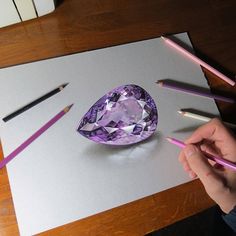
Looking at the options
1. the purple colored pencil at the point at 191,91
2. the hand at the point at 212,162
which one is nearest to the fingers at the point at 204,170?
the hand at the point at 212,162

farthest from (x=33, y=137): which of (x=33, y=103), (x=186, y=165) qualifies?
(x=186, y=165)

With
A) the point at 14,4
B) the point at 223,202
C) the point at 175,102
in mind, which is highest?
the point at 14,4

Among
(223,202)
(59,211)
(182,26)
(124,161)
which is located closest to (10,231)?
(59,211)

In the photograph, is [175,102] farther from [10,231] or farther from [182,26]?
[10,231]

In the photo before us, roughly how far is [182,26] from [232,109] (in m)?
0.18

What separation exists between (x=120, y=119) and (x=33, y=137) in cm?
13

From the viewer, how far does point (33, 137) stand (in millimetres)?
506

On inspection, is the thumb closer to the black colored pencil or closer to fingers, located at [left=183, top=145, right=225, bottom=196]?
fingers, located at [left=183, top=145, right=225, bottom=196]

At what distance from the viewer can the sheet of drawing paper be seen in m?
0.48

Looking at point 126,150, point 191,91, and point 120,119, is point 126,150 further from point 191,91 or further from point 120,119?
point 191,91

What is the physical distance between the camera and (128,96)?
544 mm

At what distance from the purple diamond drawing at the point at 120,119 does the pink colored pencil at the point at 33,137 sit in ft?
0.11

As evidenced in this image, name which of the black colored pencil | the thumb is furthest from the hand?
the black colored pencil

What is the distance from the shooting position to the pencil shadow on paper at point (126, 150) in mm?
512
